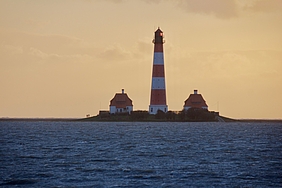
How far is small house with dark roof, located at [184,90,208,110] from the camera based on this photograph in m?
120

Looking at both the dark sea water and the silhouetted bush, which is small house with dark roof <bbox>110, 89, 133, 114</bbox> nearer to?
the silhouetted bush

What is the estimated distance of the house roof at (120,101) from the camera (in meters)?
121

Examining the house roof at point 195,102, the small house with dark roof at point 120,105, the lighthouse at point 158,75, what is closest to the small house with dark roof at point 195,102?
the house roof at point 195,102

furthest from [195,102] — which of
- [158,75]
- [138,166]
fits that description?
[138,166]

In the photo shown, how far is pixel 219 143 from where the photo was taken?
57.7 metres

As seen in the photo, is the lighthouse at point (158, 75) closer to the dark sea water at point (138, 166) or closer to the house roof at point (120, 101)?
the house roof at point (120, 101)

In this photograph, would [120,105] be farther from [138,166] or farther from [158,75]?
[138,166]

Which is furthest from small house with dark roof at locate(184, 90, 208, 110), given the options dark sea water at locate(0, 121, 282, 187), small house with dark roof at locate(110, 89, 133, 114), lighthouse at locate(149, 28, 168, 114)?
dark sea water at locate(0, 121, 282, 187)

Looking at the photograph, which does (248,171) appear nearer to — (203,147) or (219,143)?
(203,147)

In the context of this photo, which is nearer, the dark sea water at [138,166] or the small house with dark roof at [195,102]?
the dark sea water at [138,166]

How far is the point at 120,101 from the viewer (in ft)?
398

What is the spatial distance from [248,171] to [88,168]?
29.4 ft

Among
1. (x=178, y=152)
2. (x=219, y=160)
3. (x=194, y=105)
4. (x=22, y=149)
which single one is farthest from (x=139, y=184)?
(x=194, y=105)

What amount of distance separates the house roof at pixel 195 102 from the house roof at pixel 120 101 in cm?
1099
